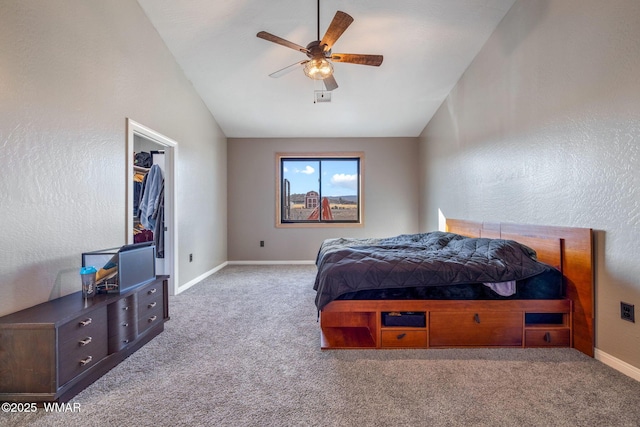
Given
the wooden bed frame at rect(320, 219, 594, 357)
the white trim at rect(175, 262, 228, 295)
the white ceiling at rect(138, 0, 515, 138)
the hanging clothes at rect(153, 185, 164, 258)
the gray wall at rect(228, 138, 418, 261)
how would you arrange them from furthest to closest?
the gray wall at rect(228, 138, 418, 261) → the white trim at rect(175, 262, 228, 295) → the hanging clothes at rect(153, 185, 164, 258) → the white ceiling at rect(138, 0, 515, 138) → the wooden bed frame at rect(320, 219, 594, 357)

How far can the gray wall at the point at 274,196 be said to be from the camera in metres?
5.59

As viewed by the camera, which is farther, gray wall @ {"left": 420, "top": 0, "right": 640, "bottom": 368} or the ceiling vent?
the ceiling vent

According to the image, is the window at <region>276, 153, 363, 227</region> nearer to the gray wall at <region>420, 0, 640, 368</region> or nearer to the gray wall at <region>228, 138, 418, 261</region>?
the gray wall at <region>228, 138, 418, 261</region>

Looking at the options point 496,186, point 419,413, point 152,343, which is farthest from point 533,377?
point 152,343

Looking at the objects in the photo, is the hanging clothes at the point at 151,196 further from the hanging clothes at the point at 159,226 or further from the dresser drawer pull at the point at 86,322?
the dresser drawer pull at the point at 86,322

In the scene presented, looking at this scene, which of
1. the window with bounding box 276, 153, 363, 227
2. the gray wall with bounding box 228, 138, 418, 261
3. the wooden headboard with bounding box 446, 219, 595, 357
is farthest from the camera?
the window with bounding box 276, 153, 363, 227

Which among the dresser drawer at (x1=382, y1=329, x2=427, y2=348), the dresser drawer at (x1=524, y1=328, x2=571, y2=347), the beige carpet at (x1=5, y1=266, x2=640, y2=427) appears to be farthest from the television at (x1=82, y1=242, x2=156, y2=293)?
the dresser drawer at (x1=524, y1=328, x2=571, y2=347)

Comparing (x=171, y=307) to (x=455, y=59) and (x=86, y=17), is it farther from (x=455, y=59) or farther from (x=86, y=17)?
(x=455, y=59)

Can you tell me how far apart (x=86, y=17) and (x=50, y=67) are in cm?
63

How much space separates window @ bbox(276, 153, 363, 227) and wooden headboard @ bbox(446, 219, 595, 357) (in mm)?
3455

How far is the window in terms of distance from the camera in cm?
573

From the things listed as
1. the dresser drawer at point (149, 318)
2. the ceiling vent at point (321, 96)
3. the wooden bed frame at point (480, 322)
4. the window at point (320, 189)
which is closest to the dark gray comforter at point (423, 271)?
the wooden bed frame at point (480, 322)

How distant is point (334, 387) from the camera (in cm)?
163

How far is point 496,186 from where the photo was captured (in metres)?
3.15
